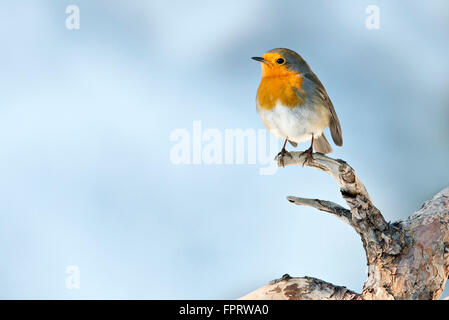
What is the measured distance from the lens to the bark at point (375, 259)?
7.98 feet

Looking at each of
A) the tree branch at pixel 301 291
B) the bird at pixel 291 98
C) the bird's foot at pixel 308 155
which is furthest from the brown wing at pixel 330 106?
the tree branch at pixel 301 291

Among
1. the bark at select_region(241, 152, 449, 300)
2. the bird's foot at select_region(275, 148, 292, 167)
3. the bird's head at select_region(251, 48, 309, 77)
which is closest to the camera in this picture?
the bark at select_region(241, 152, 449, 300)

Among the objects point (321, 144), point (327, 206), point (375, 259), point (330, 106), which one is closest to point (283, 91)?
point (330, 106)

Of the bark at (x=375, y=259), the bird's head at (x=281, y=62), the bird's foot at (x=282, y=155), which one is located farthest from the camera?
the bird's foot at (x=282, y=155)

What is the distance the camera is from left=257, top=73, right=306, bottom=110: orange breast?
2527 mm

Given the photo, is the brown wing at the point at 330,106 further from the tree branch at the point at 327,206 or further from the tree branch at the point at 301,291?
the tree branch at the point at 301,291

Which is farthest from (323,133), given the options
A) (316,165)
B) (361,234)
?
(361,234)

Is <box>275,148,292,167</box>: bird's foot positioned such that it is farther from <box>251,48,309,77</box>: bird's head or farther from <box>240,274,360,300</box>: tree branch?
<box>240,274,360,300</box>: tree branch

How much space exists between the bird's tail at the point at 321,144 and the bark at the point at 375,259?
28cm

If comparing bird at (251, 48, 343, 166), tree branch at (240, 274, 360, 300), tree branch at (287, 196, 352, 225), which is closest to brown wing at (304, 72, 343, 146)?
bird at (251, 48, 343, 166)

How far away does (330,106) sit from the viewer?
2.71 meters
